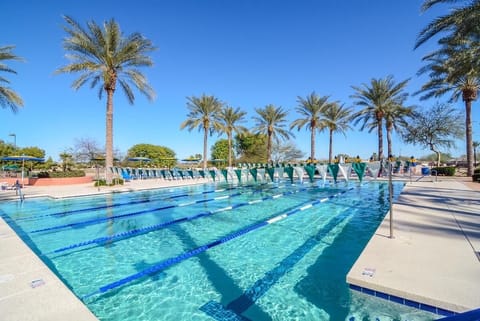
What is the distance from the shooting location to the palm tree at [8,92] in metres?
12.1

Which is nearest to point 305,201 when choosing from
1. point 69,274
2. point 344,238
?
point 344,238

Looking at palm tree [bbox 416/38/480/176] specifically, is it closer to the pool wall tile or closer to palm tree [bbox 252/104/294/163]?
palm tree [bbox 252/104/294/163]

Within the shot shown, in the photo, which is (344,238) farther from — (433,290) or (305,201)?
(305,201)

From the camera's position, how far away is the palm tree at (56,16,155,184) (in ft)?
48.7

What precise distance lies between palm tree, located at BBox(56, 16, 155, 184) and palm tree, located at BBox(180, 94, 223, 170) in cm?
929

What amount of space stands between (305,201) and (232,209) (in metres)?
3.84

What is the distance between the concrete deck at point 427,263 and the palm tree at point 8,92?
17.3 metres

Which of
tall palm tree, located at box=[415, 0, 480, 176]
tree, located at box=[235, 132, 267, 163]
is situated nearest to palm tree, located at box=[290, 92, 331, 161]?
tall palm tree, located at box=[415, 0, 480, 176]

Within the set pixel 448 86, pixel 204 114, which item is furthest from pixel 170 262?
pixel 448 86

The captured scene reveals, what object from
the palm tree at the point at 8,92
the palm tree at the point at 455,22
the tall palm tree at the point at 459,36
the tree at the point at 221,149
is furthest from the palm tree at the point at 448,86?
the tree at the point at 221,149

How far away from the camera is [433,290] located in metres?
2.87

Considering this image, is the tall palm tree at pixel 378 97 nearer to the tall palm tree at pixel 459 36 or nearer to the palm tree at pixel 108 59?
the tall palm tree at pixel 459 36

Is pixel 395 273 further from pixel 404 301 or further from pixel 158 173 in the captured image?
pixel 158 173

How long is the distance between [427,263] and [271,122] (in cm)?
2691
